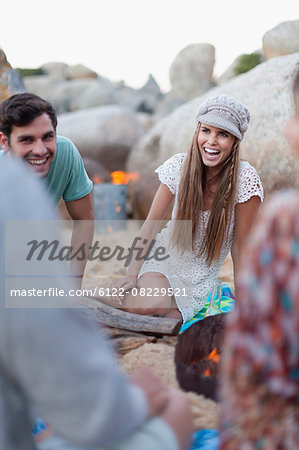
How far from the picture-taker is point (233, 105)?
2.97 m

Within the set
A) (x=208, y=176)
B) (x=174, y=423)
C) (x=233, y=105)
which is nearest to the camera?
(x=174, y=423)

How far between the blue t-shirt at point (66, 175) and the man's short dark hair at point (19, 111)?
0.44 meters

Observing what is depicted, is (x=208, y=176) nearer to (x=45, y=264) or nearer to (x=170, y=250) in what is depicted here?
(x=170, y=250)

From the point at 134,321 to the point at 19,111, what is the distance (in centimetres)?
150

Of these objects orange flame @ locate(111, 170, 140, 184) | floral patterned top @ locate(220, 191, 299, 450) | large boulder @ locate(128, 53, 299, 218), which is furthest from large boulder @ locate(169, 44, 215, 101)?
floral patterned top @ locate(220, 191, 299, 450)

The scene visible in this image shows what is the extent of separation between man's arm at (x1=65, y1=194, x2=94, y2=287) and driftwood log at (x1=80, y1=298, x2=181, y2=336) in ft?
1.59

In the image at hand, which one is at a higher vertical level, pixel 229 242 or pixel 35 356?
pixel 35 356

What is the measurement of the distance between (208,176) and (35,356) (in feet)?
8.19

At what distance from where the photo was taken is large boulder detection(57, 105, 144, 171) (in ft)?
27.9

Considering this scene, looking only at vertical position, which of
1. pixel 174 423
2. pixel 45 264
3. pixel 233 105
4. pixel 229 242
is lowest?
pixel 229 242

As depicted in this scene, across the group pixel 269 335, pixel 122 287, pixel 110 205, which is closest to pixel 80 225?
pixel 122 287

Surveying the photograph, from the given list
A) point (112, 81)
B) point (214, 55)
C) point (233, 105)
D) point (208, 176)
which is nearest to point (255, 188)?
point (208, 176)

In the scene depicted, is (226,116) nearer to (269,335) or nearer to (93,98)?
(269,335)

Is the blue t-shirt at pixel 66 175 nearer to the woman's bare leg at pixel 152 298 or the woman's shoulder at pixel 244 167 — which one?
the woman's bare leg at pixel 152 298
